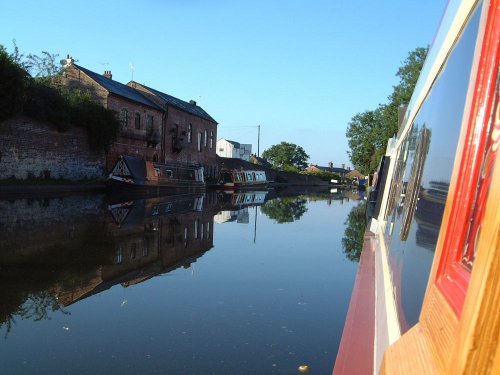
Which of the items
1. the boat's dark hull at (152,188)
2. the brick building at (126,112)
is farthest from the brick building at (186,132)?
the boat's dark hull at (152,188)

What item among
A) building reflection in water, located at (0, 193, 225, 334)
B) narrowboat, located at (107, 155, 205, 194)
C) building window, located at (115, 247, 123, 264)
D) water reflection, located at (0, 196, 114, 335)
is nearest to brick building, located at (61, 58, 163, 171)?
narrowboat, located at (107, 155, 205, 194)

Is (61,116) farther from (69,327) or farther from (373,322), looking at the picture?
(373,322)

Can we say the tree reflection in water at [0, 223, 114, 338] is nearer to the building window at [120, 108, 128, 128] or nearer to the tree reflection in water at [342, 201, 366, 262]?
the tree reflection in water at [342, 201, 366, 262]

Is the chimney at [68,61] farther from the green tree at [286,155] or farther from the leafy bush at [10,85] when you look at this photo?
the green tree at [286,155]

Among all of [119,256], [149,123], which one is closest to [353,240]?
[119,256]

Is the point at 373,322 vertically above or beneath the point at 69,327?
above

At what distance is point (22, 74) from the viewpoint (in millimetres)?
17906

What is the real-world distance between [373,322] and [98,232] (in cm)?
749

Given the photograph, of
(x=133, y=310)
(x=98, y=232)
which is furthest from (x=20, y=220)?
(x=133, y=310)

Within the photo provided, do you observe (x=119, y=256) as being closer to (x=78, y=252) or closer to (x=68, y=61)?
(x=78, y=252)

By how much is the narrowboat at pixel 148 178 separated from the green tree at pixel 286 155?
63239 mm

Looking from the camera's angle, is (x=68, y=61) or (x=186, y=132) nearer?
(x=68, y=61)

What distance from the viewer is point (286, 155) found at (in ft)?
306

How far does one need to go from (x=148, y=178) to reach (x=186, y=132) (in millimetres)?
13650
